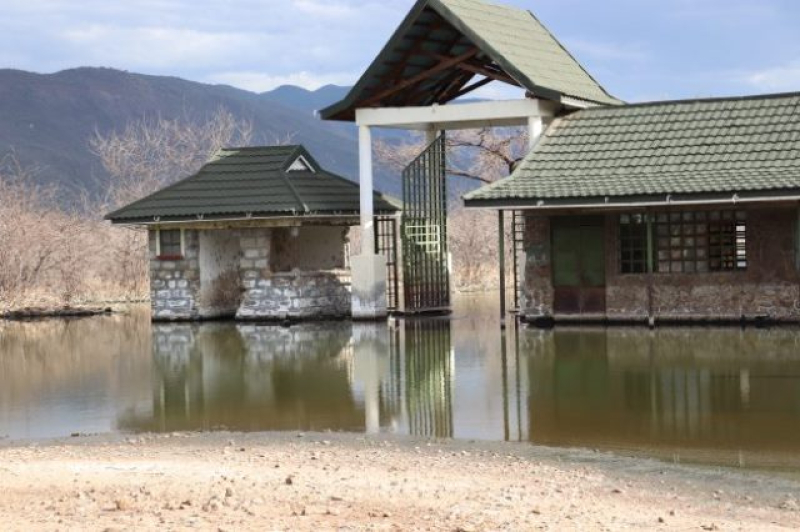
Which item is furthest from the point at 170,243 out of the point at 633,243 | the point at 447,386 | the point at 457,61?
the point at 447,386

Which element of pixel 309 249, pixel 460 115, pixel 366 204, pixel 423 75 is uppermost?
pixel 423 75

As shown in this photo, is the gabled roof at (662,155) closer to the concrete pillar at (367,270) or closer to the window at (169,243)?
the concrete pillar at (367,270)

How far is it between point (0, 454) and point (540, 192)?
14.5m

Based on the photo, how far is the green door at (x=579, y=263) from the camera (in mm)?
27062

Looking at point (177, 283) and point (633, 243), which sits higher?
point (633, 243)

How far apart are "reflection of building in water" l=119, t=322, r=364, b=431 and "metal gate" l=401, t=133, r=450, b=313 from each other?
2438 millimetres

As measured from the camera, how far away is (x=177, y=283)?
104 ft

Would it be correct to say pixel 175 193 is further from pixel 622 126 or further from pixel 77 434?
pixel 77 434

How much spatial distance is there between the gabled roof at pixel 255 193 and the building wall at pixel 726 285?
5.35m

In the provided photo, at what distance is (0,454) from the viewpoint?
13070 millimetres

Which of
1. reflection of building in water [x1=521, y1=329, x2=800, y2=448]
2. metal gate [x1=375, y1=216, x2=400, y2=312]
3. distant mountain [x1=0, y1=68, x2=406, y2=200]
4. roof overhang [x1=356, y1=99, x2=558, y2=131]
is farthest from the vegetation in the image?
distant mountain [x1=0, y1=68, x2=406, y2=200]

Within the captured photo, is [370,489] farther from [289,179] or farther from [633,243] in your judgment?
[289,179]

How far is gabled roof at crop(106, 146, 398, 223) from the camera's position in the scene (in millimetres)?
30125

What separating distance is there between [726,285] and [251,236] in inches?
408
